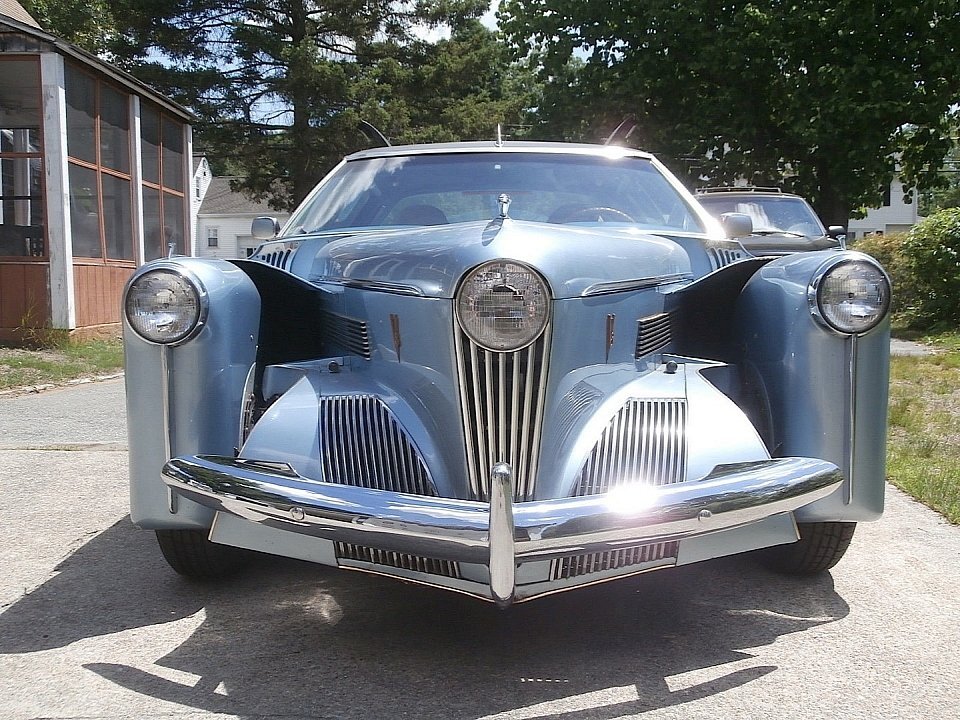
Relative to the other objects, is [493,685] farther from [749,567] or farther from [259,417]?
[749,567]

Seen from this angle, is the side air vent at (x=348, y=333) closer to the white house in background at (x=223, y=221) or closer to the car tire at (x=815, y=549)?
the car tire at (x=815, y=549)

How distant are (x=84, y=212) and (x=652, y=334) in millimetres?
11613

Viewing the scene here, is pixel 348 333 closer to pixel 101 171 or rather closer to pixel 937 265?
pixel 101 171

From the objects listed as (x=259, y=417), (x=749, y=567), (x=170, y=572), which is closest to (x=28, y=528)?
(x=170, y=572)

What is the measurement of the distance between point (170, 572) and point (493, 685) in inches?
59.9

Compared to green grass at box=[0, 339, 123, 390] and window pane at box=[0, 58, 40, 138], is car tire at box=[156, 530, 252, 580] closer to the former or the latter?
green grass at box=[0, 339, 123, 390]

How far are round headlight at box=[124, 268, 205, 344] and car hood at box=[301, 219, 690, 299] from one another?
516mm

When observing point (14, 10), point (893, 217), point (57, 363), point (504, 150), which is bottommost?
point (57, 363)

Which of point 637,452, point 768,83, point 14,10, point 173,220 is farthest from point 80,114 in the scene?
point 768,83

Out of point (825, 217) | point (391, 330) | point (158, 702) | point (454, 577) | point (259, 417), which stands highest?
point (825, 217)

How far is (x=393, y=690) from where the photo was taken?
2.52 m

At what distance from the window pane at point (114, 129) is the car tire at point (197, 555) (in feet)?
38.3

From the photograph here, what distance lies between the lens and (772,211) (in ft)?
37.3

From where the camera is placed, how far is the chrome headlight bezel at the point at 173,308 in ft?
9.26
